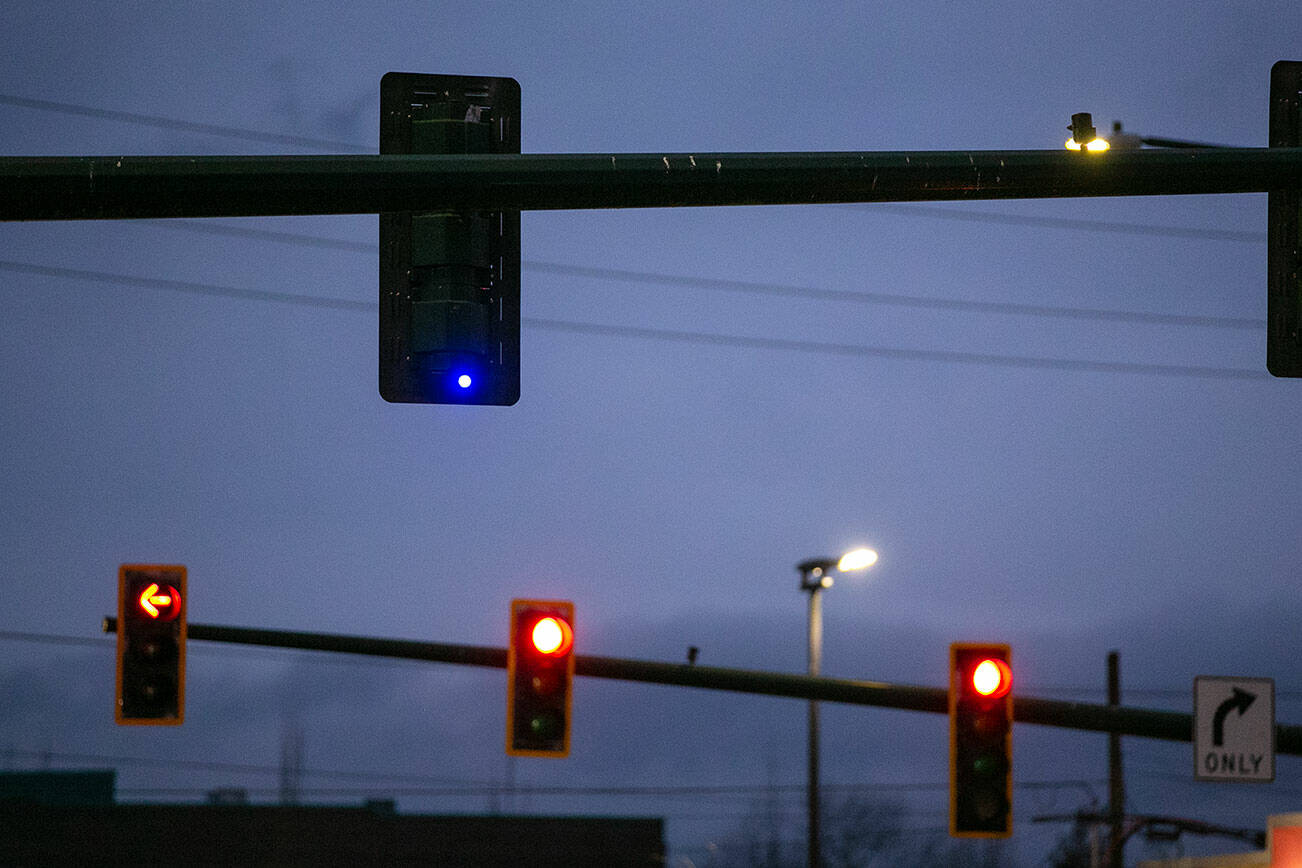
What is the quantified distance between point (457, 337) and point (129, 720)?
9788 millimetres

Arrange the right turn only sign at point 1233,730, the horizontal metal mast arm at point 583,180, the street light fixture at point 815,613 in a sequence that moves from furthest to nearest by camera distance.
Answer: the street light fixture at point 815,613
the right turn only sign at point 1233,730
the horizontal metal mast arm at point 583,180

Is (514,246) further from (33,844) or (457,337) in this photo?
(33,844)

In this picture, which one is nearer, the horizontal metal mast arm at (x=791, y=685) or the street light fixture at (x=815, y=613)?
the horizontal metal mast arm at (x=791, y=685)

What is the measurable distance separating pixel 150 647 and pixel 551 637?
12.1 feet

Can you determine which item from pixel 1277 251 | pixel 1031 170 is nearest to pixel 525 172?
pixel 1031 170

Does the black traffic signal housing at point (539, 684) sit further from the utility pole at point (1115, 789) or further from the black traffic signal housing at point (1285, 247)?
the utility pole at point (1115, 789)

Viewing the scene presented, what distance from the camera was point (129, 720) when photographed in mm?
14984

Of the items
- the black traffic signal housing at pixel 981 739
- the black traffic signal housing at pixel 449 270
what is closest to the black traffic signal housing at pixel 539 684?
the black traffic signal housing at pixel 981 739

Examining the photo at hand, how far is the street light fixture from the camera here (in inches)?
997

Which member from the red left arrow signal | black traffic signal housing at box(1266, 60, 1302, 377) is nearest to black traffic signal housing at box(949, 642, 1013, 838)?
the red left arrow signal

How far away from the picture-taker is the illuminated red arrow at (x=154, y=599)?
50.4 ft

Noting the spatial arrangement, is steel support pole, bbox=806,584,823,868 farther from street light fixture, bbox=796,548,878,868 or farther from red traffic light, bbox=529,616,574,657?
red traffic light, bbox=529,616,574,657

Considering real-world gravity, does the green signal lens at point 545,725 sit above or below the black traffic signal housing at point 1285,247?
below

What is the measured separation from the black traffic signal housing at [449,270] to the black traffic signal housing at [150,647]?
373 inches
